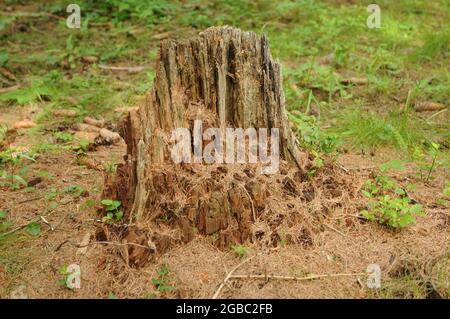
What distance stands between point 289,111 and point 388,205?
1.88 m

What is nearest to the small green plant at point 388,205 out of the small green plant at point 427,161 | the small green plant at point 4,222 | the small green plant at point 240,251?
the small green plant at point 427,161

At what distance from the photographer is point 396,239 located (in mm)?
3084

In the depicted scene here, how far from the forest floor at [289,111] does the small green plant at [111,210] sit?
0.24 feet

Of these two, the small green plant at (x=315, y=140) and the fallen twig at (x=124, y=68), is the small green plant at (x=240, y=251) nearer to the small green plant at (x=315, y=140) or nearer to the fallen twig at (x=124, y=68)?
the small green plant at (x=315, y=140)

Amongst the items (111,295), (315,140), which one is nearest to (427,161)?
(315,140)

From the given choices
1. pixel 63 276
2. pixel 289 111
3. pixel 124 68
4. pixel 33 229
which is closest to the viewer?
pixel 63 276

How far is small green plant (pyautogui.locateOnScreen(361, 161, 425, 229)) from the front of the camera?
3.09 metres

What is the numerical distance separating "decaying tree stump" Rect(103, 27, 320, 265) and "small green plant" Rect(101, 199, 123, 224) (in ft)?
0.16

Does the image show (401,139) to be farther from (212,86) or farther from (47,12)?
(47,12)

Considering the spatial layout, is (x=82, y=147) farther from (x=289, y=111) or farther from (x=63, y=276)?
(x=289, y=111)

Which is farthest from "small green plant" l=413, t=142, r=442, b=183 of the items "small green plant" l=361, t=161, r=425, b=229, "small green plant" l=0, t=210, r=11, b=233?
"small green plant" l=0, t=210, r=11, b=233

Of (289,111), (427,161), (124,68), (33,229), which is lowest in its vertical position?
(33,229)

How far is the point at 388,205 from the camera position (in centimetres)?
316

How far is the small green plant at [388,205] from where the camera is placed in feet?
10.1
